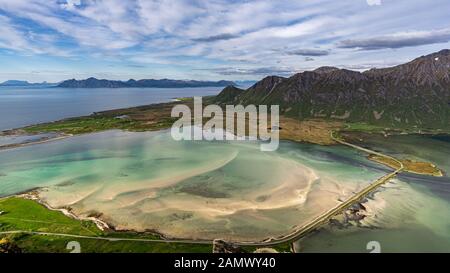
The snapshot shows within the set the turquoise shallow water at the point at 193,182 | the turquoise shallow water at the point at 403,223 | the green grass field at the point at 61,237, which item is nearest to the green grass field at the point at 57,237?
the green grass field at the point at 61,237

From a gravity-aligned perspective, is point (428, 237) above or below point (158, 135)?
below

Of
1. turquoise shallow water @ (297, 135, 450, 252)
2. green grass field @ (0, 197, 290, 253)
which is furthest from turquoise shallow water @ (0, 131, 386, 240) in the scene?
turquoise shallow water @ (297, 135, 450, 252)

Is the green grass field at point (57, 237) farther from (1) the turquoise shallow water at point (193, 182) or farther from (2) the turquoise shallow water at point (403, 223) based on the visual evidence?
(2) the turquoise shallow water at point (403, 223)

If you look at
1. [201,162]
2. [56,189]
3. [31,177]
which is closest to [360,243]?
[201,162]

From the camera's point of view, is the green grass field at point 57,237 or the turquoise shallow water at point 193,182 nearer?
the green grass field at point 57,237

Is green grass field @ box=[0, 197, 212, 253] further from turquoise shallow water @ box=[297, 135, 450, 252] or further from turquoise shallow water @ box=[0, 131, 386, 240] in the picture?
turquoise shallow water @ box=[297, 135, 450, 252]

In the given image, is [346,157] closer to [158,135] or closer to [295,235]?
[295,235]

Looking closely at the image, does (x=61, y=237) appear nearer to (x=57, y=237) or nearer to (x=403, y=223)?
(x=57, y=237)

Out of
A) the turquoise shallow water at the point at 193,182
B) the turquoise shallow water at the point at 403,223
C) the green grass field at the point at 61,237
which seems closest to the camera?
the green grass field at the point at 61,237
